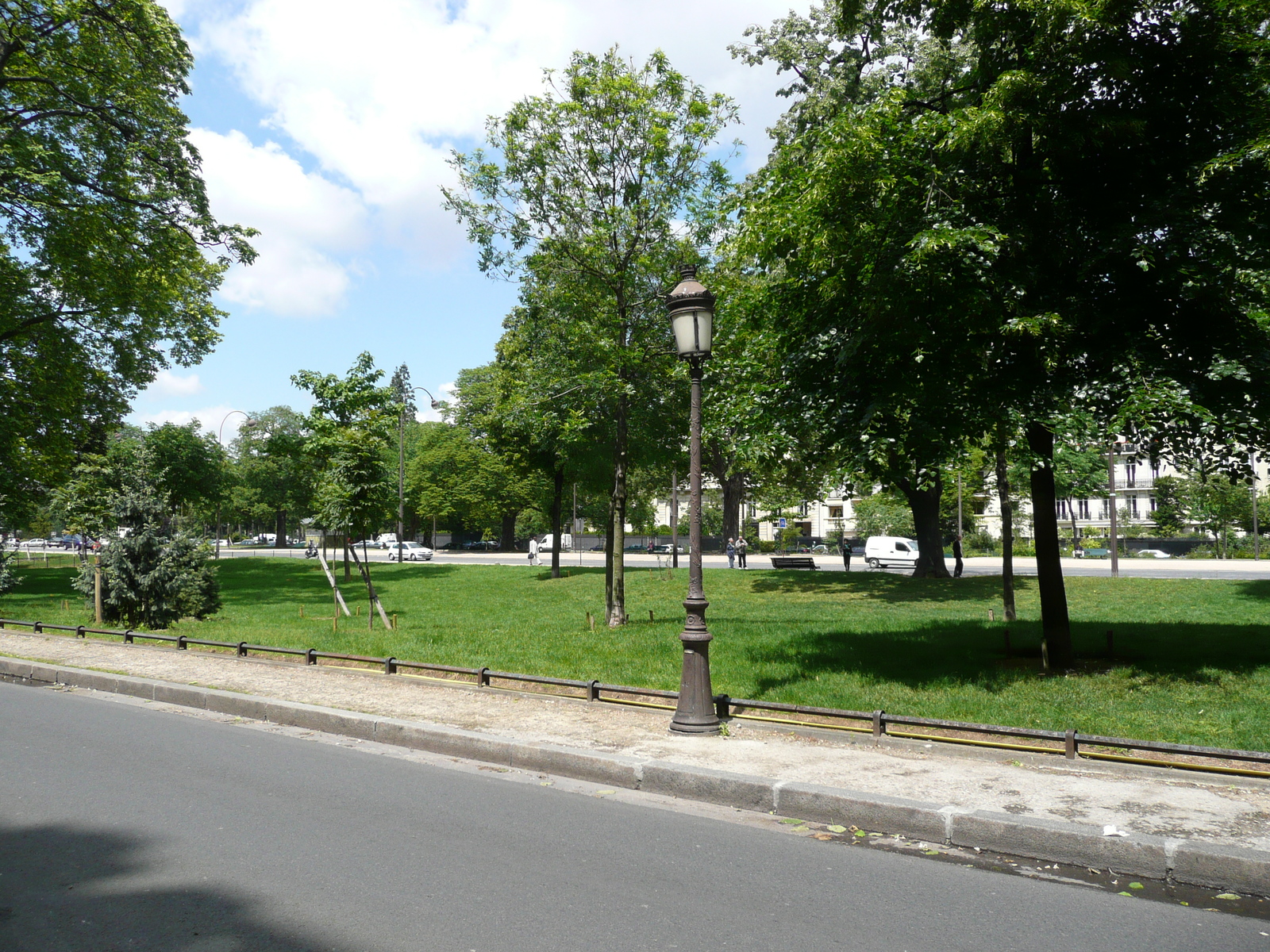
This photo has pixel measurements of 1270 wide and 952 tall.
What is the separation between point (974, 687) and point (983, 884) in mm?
6041

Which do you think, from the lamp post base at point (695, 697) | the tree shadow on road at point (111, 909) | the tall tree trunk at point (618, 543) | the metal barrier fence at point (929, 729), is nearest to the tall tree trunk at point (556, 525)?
the tall tree trunk at point (618, 543)

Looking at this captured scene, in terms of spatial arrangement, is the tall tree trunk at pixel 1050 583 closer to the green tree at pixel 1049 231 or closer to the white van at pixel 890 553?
the green tree at pixel 1049 231

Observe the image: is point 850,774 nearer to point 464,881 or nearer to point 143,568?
point 464,881

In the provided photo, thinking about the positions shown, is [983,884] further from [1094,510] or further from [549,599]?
[1094,510]

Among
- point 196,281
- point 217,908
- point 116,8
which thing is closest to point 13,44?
point 116,8

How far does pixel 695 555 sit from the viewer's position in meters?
8.08

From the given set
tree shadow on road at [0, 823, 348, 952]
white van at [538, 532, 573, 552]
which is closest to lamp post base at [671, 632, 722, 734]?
tree shadow on road at [0, 823, 348, 952]

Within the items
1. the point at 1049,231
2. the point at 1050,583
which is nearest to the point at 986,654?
the point at 1050,583

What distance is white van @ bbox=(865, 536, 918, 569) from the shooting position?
45.2m

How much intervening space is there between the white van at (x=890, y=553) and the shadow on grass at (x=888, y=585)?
16.1m

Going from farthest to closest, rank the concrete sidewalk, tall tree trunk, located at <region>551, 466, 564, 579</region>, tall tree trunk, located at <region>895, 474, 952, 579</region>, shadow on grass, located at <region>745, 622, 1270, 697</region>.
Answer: tall tree trunk, located at <region>551, 466, 564, 579</region> → tall tree trunk, located at <region>895, 474, 952, 579</region> → shadow on grass, located at <region>745, 622, 1270, 697</region> → the concrete sidewalk

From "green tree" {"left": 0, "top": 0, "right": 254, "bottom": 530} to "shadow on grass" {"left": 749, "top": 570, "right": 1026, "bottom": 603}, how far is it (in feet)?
63.6

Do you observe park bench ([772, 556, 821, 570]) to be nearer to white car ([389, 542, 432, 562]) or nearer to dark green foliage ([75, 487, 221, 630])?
dark green foliage ([75, 487, 221, 630])

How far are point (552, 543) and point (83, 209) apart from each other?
142ft
